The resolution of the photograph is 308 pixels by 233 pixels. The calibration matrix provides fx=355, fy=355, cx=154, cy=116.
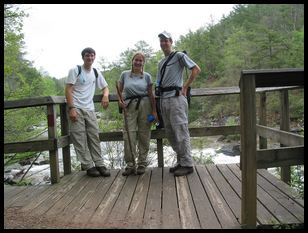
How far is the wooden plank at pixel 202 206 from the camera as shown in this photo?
303cm

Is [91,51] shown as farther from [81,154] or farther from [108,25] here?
[108,25]

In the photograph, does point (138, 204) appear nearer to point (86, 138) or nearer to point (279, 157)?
point (279, 157)

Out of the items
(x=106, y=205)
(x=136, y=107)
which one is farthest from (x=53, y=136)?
(x=106, y=205)

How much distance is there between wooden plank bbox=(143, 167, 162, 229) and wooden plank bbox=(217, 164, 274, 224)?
83 centimetres

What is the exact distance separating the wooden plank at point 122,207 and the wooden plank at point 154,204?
20 cm

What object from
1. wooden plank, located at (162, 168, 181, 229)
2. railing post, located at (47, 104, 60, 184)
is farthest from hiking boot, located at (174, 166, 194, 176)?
railing post, located at (47, 104, 60, 184)

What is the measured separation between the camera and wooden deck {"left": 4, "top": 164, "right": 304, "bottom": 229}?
3.13 metres

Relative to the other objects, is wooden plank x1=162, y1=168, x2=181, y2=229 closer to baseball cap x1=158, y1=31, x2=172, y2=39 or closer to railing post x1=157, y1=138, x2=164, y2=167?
railing post x1=157, y1=138, x2=164, y2=167

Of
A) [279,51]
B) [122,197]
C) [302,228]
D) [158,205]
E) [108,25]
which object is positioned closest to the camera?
[302,228]

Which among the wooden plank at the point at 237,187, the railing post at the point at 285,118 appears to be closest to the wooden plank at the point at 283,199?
the wooden plank at the point at 237,187

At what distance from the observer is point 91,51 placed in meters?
4.97

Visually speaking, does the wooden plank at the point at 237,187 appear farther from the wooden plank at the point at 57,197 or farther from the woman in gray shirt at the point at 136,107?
→ the wooden plank at the point at 57,197

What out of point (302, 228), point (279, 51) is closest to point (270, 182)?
point (302, 228)

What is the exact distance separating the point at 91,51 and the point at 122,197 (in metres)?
2.14
